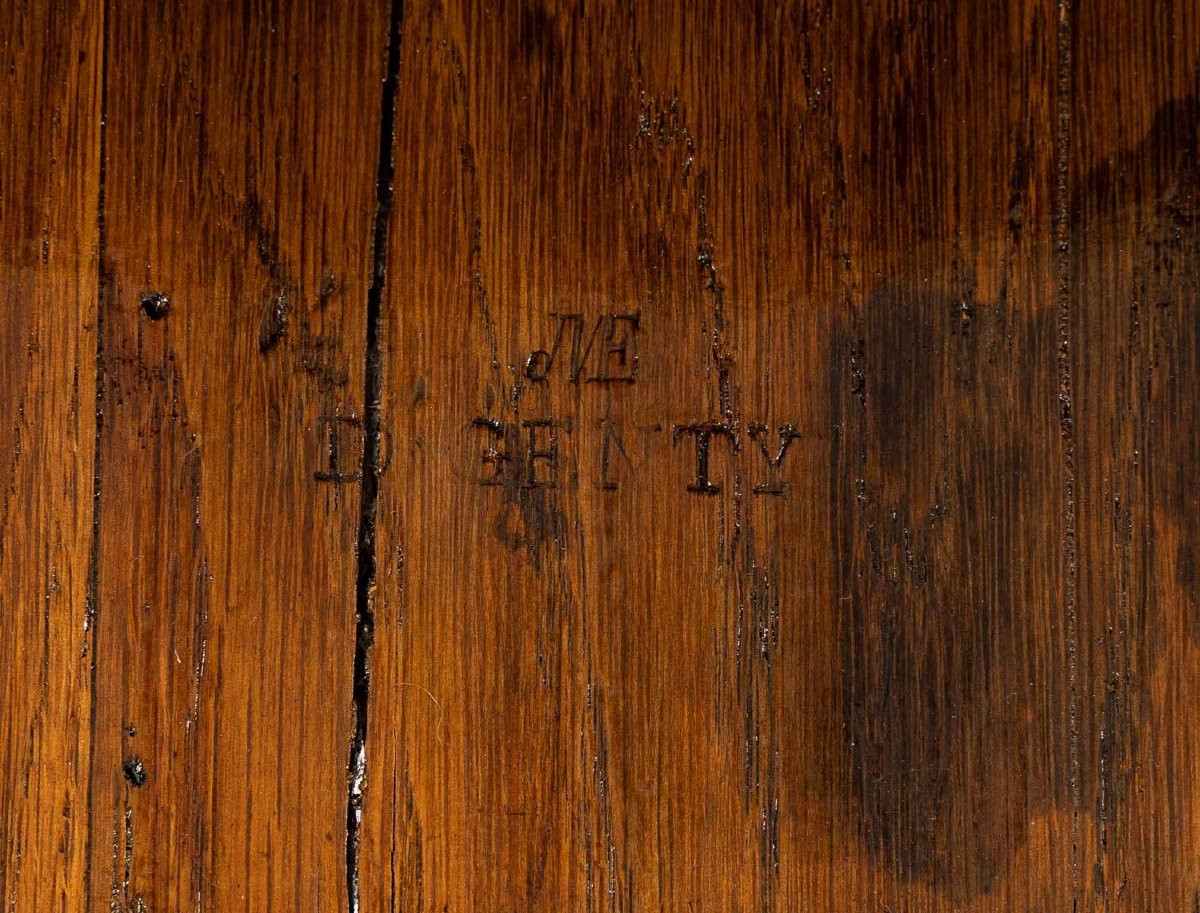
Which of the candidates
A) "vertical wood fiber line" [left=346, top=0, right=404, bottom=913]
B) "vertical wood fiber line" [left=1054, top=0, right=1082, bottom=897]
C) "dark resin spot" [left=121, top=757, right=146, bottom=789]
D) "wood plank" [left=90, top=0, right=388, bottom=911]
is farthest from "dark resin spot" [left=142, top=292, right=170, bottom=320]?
"vertical wood fiber line" [left=1054, top=0, right=1082, bottom=897]

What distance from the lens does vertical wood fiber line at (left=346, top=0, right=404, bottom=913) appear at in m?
0.54

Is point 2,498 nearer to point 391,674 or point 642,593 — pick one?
point 391,674

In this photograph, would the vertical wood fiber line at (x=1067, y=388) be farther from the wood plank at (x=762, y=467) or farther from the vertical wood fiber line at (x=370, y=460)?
the vertical wood fiber line at (x=370, y=460)

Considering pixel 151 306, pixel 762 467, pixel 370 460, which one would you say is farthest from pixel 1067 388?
pixel 151 306

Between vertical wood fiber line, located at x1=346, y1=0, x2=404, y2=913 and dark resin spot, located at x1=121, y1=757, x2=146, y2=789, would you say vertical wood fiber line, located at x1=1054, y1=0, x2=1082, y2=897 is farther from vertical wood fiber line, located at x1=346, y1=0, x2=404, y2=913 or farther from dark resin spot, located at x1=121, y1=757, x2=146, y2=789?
dark resin spot, located at x1=121, y1=757, x2=146, y2=789

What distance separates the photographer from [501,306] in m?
0.55

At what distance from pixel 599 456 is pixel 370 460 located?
11 centimetres

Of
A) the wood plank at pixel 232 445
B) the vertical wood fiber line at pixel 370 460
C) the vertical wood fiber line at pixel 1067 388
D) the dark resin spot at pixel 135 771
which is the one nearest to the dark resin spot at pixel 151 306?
the wood plank at pixel 232 445

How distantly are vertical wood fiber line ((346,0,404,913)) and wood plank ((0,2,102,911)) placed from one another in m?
0.13

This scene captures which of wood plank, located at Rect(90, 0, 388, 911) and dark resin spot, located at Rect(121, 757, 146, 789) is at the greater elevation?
wood plank, located at Rect(90, 0, 388, 911)

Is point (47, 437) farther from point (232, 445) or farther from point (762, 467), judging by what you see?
point (762, 467)

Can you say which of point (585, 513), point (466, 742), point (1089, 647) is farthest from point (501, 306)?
point (1089, 647)

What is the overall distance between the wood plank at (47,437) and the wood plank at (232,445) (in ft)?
0.04

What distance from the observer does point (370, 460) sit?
0.54 metres
